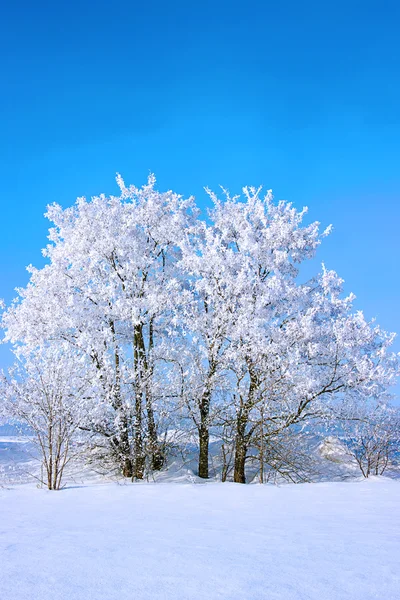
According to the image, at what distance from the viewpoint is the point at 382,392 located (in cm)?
1308

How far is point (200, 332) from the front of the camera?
13570 millimetres

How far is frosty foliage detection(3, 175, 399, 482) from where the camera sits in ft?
41.3

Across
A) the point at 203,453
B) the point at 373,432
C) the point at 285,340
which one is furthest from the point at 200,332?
the point at 373,432

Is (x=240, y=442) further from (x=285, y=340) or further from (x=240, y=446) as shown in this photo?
(x=285, y=340)

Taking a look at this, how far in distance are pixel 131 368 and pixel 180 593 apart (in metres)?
10.9

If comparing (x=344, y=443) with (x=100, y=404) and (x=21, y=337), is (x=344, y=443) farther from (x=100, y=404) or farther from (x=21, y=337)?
(x=21, y=337)

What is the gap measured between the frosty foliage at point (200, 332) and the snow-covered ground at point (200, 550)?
6.37m

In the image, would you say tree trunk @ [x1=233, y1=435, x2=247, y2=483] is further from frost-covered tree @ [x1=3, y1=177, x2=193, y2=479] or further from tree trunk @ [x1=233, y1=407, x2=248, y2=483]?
frost-covered tree @ [x1=3, y1=177, x2=193, y2=479]

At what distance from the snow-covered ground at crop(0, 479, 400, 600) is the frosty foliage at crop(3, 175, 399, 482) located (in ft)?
20.9

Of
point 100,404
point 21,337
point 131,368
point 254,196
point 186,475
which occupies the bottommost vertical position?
point 186,475

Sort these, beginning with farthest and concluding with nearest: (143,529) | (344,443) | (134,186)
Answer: (344,443) → (134,186) → (143,529)

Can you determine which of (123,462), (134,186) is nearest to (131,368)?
(123,462)

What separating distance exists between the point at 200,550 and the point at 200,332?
10.4 metres

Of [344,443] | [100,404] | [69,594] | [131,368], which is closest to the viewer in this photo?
[69,594]
